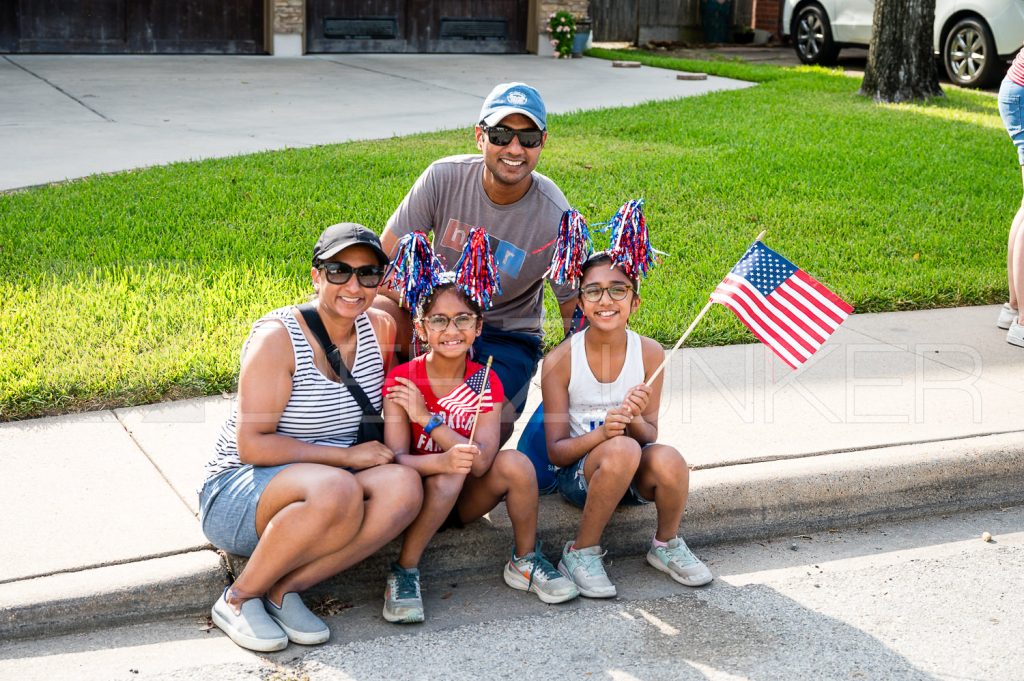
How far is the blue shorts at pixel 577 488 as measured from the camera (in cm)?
417

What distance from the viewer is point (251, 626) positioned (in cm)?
356

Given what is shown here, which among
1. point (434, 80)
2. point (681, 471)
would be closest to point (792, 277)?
point (681, 471)

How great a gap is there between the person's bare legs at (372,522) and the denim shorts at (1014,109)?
4.29 m

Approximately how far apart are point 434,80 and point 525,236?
9.76 metres

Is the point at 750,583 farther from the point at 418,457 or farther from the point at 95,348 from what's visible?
the point at 95,348

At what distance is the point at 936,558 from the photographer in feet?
14.3

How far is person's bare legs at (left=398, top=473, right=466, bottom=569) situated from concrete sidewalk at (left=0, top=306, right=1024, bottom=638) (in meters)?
0.18

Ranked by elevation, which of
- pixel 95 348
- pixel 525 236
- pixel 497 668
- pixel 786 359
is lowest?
pixel 497 668

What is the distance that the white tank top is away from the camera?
4.16 m

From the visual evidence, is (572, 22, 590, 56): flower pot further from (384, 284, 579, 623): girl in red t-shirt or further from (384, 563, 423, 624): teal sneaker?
(384, 563, 423, 624): teal sneaker

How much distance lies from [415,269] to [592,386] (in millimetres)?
731

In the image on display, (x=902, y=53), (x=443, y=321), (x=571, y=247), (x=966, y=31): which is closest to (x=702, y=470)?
(x=571, y=247)

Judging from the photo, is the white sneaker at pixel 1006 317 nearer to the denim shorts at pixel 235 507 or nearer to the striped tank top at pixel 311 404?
the striped tank top at pixel 311 404

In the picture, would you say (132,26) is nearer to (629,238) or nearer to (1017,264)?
(1017,264)
